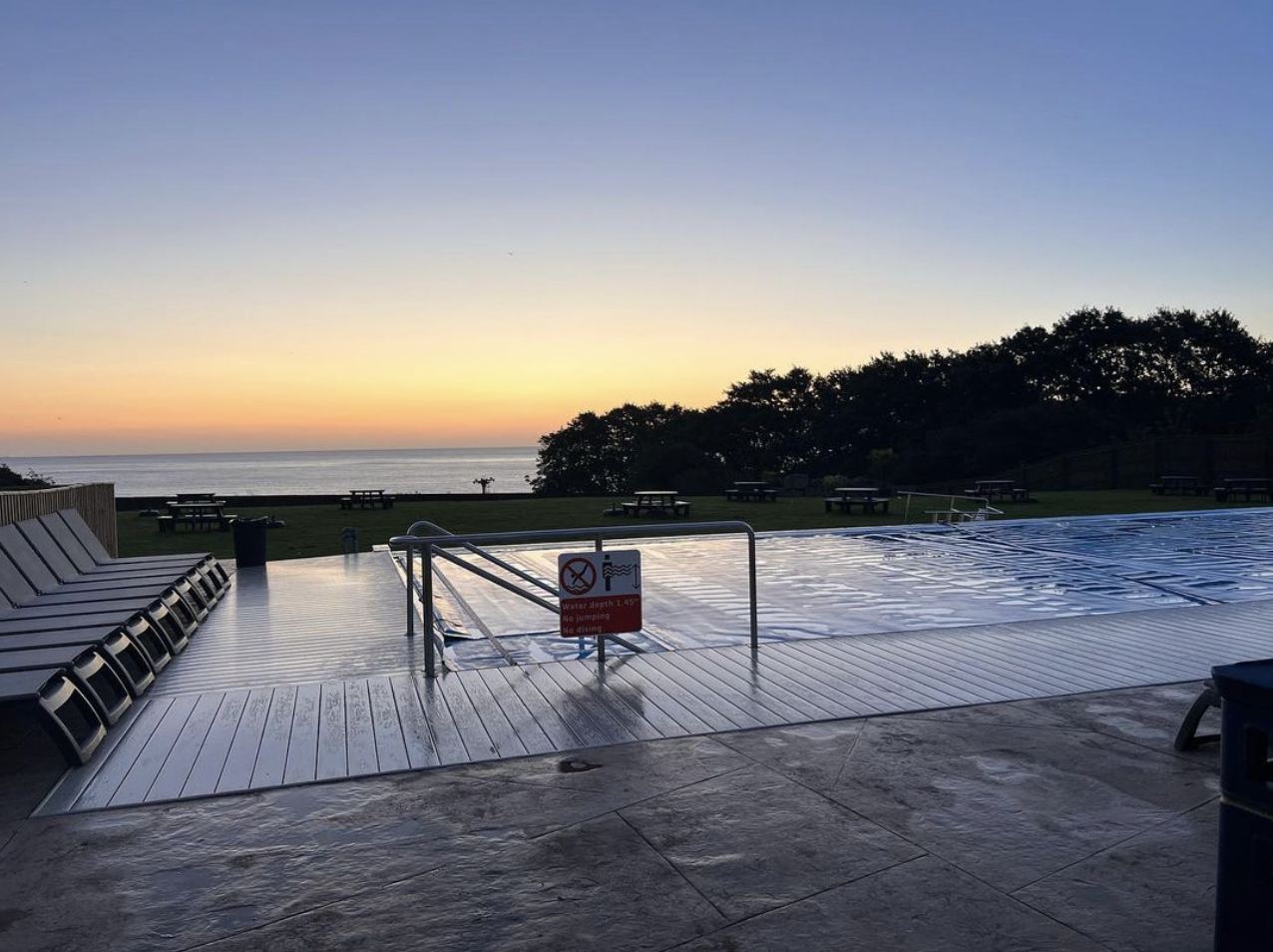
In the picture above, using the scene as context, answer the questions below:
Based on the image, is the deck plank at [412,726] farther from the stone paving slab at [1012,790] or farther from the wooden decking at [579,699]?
the stone paving slab at [1012,790]

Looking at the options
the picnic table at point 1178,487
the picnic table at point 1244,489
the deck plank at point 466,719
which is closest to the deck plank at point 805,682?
the deck plank at point 466,719

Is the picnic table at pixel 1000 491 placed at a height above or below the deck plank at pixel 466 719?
above

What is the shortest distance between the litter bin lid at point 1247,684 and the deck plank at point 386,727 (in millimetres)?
3079

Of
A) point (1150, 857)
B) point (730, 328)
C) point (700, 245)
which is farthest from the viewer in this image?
point (730, 328)

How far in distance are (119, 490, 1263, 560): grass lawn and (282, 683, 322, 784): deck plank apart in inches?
376

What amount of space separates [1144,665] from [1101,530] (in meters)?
9.80

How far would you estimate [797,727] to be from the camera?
446 cm

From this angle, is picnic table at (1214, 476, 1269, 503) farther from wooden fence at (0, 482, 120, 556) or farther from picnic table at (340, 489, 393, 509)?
wooden fence at (0, 482, 120, 556)

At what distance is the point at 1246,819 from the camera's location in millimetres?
2139

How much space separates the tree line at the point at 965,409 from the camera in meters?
39.0

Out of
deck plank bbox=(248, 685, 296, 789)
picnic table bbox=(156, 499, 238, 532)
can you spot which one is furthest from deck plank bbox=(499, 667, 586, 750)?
picnic table bbox=(156, 499, 238, 532)

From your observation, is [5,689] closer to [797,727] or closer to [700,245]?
[797,727]

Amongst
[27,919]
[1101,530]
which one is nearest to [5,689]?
[27,919]

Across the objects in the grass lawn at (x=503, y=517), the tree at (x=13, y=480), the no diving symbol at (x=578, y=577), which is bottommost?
the grass lawn at (x=503, y=517)
